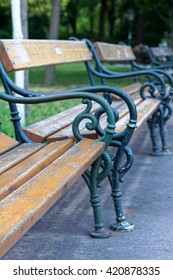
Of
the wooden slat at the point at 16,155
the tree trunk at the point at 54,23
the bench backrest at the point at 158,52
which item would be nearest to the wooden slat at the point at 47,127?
the wooden slat at the point at 16,155

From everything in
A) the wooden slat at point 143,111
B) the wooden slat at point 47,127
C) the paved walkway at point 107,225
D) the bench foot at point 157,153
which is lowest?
the bench foot at point 157,153

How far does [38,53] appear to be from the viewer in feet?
17.6

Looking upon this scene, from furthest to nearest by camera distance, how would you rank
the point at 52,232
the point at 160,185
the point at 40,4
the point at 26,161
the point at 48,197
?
the point at 40,4, the point at 160,185, the point at 52,232, the point at 26,161, the point at 48,197

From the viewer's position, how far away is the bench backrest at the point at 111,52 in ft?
24.4

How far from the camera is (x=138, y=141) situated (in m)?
7.80

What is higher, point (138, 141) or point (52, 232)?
point (52, 232)

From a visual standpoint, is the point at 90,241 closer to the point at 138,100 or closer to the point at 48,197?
the point at 48,197

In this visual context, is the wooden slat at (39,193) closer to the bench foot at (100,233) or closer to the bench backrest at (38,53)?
the bench foot at (100,233)

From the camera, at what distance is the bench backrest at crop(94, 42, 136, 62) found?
7.45 m

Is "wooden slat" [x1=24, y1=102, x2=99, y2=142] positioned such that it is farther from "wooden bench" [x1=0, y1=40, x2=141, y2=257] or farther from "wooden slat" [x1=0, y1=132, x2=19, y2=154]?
"wooden slat" [x1=0, y1=132, x2=19, y2=154]

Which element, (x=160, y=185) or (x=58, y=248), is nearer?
(x=58, y=248)

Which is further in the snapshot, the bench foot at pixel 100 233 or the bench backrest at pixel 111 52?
the bench backrest at pixel 111 52
